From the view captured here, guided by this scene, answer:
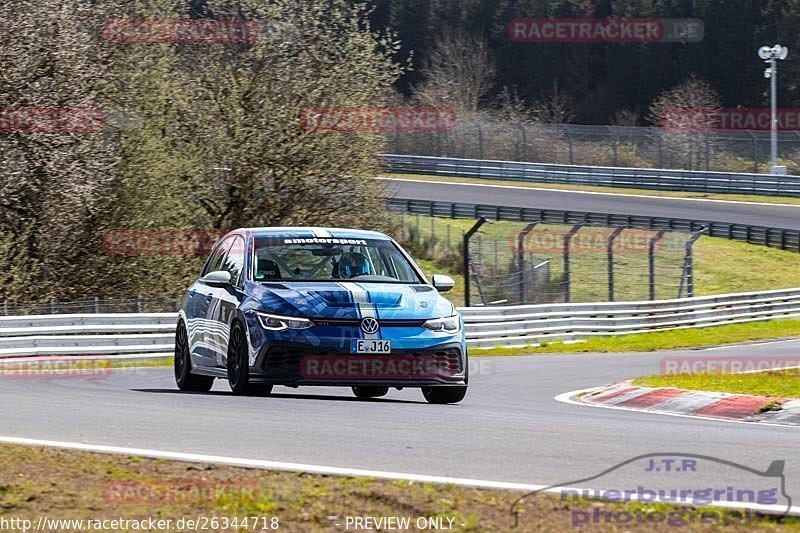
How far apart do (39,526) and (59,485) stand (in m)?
0.93

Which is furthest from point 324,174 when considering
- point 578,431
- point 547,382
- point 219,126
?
point 578,431

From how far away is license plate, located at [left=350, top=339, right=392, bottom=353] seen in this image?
10.9 meters

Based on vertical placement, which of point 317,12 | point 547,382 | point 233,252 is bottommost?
point 547,382

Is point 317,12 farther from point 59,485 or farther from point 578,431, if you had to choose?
point 59,485

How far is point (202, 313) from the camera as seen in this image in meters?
12.8

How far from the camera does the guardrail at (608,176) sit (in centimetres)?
5741

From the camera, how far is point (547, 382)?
54.8ft

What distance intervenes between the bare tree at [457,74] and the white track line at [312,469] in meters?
75.8

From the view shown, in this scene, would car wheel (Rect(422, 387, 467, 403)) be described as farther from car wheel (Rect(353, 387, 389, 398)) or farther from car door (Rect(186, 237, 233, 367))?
car door (Rect(186, 237, 233, 367))

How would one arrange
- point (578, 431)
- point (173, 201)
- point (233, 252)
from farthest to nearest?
point (173, 201) → point (233, 252) → point (578, 431)

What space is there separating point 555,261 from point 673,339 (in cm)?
724

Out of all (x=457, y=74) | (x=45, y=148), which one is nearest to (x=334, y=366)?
(x=45, y=148)

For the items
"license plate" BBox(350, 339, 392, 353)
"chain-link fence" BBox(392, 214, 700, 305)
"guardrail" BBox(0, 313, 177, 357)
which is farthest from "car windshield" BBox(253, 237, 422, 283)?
"chain-link fence" BBox(392, 214, 700, 305)

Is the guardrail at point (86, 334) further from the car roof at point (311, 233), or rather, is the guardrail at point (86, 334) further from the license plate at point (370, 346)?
the license plate at point (370, 346)
